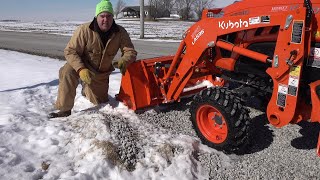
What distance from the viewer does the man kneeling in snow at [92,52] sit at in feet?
15.2

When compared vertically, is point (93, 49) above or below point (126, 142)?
above

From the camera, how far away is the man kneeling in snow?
4.62m

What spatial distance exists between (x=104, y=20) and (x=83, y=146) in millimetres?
1826

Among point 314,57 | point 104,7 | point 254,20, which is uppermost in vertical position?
point 104,7

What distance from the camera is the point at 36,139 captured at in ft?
12.0

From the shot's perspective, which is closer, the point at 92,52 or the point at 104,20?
the point at 104,20

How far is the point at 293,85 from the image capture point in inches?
129

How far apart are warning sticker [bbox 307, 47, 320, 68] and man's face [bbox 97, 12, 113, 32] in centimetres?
253

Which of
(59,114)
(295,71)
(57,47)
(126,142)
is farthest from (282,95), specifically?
(57,47)

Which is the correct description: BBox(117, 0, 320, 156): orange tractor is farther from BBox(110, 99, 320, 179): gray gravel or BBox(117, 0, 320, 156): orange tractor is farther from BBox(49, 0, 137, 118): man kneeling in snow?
BBox(49, 0, 137, 118): man kneeling in snow

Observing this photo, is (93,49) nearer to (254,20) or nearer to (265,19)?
(254,20)

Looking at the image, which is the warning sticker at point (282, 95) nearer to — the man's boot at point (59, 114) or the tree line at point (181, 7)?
the man's boot at point (59, 114)

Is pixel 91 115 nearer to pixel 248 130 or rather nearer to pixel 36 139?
pixel 36 139

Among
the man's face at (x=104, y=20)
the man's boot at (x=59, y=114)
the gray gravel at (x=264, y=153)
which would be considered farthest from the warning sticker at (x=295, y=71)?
the man's boot at (x=59, y=114)
